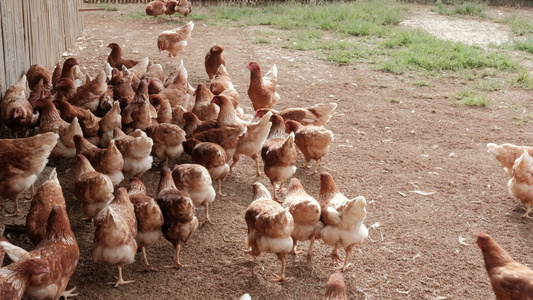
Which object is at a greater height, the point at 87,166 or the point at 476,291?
the point at 87,166

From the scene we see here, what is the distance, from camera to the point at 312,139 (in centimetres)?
689

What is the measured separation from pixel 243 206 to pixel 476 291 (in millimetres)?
2636

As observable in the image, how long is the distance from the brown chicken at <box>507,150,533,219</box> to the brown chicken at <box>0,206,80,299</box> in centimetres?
467

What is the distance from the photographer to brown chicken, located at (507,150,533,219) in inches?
241

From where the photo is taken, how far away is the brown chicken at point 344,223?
4832mm

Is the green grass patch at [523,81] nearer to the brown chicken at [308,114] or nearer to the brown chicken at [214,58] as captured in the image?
the brown chicken at [308,114]

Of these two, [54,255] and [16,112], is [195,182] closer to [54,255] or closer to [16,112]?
[54,255]

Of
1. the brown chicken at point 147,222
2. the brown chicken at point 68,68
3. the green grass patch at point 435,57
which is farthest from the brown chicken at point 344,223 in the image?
the green grass patch at point 435,57

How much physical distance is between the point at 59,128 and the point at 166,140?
1.29 m

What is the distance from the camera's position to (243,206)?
21.1ft

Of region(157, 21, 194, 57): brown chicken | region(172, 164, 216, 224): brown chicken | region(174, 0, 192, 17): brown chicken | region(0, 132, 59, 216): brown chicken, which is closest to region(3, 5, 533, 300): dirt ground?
region(157, 21, 194, 57): brown chicken

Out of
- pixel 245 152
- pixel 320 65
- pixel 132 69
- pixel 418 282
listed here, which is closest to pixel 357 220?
pixel 418 282

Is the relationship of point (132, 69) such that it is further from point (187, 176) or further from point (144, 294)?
point (144, 294)

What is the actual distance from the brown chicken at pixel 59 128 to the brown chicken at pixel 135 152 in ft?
1.89
